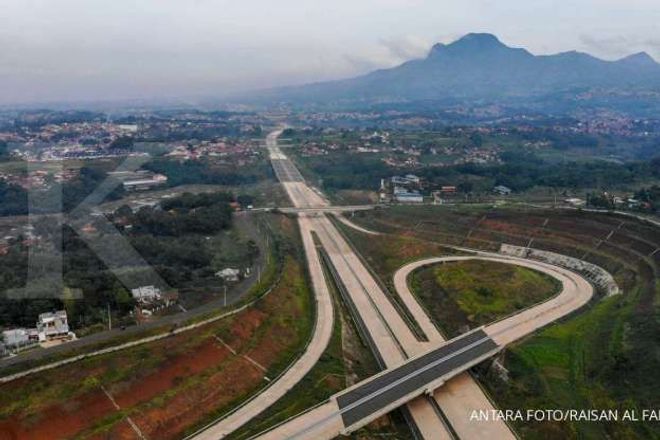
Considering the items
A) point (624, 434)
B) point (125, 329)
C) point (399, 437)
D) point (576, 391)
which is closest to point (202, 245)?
point (125, 329)

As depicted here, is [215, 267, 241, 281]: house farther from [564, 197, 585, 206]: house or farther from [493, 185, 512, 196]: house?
[493, 185, 512, 196]: house

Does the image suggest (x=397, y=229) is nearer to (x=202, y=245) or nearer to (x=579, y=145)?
(x=202, y=245)

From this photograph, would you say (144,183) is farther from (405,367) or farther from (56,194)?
(405,367)

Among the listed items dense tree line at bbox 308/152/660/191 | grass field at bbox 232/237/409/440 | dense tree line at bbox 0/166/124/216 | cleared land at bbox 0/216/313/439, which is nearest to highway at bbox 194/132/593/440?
grass field at bbox 232/237/409/440

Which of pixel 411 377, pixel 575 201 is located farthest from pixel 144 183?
pixel 411 377

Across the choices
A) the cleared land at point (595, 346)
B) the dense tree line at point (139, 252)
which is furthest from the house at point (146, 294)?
the cleared land at point (595, 346)
